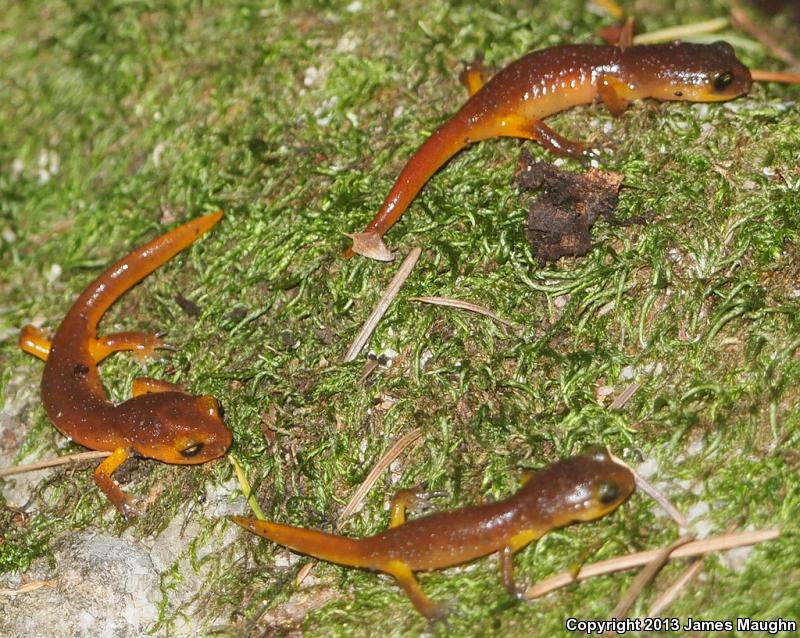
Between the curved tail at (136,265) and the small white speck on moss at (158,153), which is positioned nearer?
the curved tail at (136,265)

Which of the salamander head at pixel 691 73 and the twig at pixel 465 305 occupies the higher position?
the salamander head at pixel 691 73

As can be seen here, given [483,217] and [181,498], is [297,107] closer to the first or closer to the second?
[483,217]

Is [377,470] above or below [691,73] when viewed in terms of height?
below

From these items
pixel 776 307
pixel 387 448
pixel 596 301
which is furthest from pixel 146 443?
pixel 776 307

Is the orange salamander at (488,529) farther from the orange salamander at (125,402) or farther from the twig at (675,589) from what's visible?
the orange salamander at (125,402)

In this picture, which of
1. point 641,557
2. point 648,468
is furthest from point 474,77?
point 641,557

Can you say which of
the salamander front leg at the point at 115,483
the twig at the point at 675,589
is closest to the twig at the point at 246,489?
the salamander front leg at the point at 115,483

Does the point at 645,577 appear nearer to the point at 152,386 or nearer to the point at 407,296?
the point at 407,296
